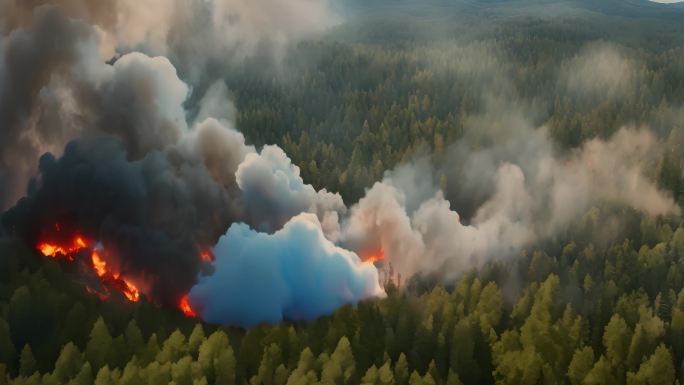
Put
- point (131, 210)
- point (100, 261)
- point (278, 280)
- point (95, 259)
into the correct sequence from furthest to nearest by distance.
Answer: point (95, 259) < point (131, 210) < point (100, 261) < point (278, 280)

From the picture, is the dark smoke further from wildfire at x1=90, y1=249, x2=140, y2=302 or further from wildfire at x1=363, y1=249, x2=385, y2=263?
wildfire at x1=363, y1=249, x2=385, y2=263

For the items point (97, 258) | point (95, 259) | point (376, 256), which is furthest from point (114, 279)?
point (376, 256)

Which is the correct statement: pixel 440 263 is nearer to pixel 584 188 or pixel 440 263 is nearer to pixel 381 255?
pixel 381 255

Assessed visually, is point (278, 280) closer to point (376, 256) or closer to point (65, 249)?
point (376, 256)

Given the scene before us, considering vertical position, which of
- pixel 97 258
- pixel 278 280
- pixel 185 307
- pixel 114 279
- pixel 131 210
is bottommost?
pixel 185 307

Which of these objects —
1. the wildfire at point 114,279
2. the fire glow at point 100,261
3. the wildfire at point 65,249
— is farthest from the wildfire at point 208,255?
the wildfire at point 65,249

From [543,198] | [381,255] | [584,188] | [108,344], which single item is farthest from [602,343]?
[584,188]

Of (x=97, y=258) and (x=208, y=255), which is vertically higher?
(x=208, y=255)
